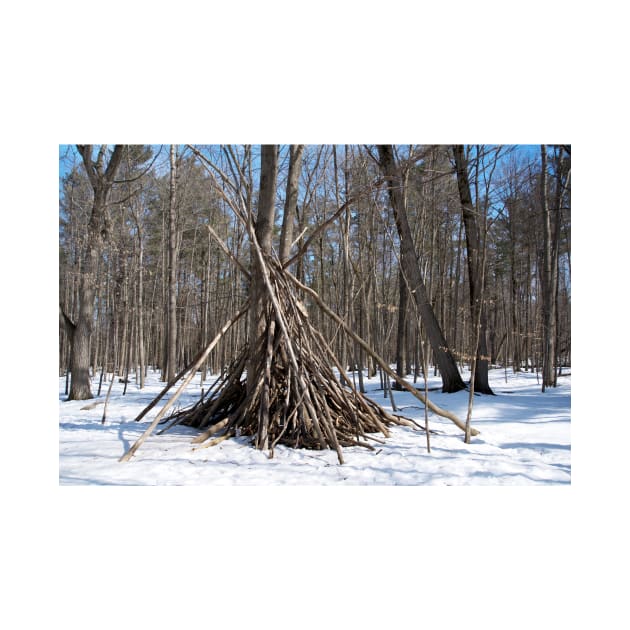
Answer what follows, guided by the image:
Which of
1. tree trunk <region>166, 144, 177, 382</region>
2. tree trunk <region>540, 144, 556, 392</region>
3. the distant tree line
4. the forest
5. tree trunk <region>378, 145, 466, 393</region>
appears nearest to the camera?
the forest

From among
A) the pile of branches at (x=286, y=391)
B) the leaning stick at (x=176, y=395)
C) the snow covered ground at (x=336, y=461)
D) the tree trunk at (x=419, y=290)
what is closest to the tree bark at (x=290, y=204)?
the pile of branches at (x=286, y=391)

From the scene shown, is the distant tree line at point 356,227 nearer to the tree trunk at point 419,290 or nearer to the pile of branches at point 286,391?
the tree trunk at point 419,290

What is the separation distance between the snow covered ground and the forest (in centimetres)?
18

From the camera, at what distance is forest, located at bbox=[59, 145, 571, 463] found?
13.5ft

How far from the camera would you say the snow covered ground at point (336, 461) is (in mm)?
3111

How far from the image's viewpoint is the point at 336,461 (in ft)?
11.2

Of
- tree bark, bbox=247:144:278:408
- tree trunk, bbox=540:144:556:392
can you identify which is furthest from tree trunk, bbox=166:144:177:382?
tree trunk, bbox=540:144:556:392

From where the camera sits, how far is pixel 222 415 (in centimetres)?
447

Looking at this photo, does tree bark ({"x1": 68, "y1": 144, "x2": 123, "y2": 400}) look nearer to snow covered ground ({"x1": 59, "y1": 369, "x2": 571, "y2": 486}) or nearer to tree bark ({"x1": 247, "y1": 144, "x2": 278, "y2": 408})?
snow covered ground ({"x1": 59, "y1": 369, "x2": 571, "y2": 486})
